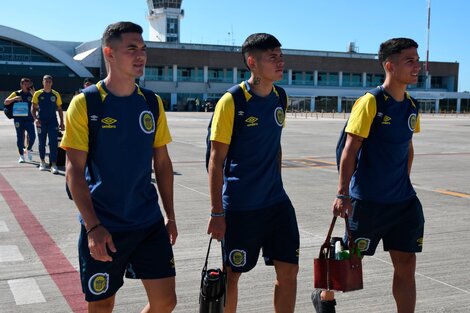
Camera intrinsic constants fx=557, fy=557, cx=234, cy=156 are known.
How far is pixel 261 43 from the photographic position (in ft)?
11.8

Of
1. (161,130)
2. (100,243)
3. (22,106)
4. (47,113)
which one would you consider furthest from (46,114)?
(100,243)

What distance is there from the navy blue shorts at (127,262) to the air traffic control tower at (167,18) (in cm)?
9800

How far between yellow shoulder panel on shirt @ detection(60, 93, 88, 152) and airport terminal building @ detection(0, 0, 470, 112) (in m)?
70.2

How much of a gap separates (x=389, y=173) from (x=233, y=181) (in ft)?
3.66

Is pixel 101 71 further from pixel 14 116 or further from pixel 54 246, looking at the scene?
pixel 54 246

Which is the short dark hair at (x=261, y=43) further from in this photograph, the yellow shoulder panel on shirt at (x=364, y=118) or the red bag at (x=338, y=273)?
the red bag at (x=338, y=273)

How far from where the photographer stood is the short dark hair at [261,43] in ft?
11.7

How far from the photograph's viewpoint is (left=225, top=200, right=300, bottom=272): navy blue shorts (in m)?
3.57

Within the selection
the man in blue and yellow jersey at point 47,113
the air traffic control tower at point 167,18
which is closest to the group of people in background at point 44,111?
the man in blue and yellow jersey at point 47,113

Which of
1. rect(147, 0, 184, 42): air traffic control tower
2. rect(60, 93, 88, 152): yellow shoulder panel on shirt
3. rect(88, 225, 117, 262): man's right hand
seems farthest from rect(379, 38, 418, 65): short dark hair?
rect(147, 0, 184, 42): air traffic control tower

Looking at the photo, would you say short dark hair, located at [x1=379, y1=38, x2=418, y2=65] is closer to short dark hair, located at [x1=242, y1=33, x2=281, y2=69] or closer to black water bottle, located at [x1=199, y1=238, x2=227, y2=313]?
short dark hair, located at [x1=242, y1=33, x2=281, y2=69]

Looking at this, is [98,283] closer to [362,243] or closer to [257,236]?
[257,236]

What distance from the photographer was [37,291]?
460 centimetres

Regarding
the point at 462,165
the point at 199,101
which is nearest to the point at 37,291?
the point at 462,165
